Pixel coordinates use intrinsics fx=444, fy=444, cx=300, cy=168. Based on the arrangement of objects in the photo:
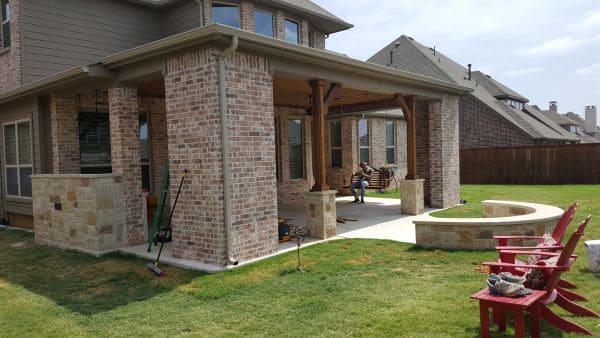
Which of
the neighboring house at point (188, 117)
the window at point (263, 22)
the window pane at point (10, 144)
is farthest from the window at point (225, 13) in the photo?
the window pane at point (10, 144)

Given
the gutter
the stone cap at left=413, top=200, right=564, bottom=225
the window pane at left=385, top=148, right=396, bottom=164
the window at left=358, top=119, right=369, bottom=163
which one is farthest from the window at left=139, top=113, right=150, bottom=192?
the window pane at left=385, top=148, right=396, bottom=164

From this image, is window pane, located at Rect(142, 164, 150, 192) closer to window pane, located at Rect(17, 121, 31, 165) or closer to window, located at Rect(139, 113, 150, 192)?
window, located at Rect(139, 113, 150, 192)

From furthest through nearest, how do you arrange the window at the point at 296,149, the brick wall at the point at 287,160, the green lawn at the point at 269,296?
the window at the point at 296,149 < the brick wall at the point at 287,160 < the green lawn at the point at 269,296

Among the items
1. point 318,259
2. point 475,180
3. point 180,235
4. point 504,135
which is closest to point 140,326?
point 180,235

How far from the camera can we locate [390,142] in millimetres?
18750

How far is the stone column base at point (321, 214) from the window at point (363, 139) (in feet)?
29.7

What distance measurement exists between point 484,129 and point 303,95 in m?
18.2

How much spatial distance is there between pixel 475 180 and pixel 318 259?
57.8 ft

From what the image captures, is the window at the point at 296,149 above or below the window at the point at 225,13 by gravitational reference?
below

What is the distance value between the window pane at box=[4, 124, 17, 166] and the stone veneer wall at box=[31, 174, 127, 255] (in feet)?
9.55

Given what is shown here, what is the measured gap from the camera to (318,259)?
261 inches

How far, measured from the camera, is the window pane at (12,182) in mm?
10766

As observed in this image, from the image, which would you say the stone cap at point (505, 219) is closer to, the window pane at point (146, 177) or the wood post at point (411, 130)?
the wood post at point (411, 130)

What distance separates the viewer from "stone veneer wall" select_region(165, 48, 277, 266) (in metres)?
6.29
